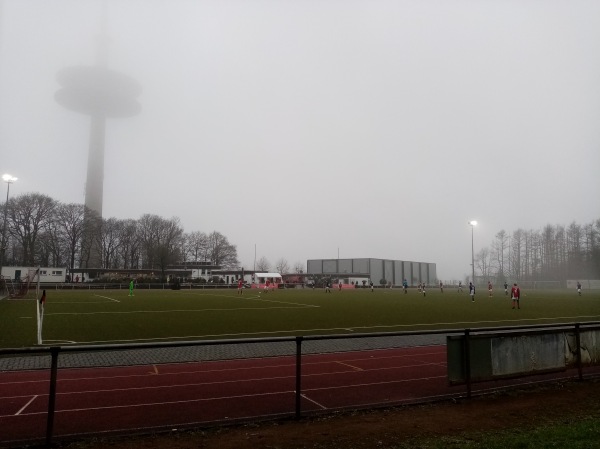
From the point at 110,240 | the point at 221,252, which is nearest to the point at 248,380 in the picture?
the point at 110,240

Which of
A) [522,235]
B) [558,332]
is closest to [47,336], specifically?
[558,332]

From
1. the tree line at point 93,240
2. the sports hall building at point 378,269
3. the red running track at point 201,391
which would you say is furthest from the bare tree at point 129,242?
the red running track at point 201,391

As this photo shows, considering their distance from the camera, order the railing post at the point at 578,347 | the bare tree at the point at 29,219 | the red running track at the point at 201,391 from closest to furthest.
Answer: the red running track at the point at 201,391 < the railing post at the point at 578,347 < the bare tree at the point at 29,219

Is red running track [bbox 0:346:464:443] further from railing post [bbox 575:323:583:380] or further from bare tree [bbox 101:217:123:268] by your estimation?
bare tree [bbox 101:217:123:268]

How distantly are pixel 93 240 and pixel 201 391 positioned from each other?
84.8 m

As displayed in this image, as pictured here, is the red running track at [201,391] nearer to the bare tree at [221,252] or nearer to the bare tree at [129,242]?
the bare tree at [129,242]

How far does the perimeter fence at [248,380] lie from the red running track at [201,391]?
0.06 feet

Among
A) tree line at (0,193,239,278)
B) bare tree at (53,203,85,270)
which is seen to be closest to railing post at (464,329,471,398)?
tree line at (0,193,239,278)

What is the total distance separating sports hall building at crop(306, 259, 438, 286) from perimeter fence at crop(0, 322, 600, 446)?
346 feet

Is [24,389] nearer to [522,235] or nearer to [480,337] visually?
[480,337]

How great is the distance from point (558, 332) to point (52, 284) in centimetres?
6991

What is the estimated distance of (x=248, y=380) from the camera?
946cm

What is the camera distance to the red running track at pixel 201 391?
6652 millimetres

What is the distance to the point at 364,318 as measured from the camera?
23.4 m
